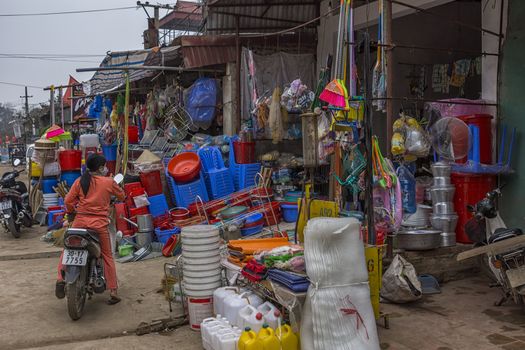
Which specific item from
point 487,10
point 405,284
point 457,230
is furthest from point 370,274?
point 487,10

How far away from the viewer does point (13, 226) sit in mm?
10766

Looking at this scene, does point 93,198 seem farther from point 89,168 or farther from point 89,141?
point 89,141

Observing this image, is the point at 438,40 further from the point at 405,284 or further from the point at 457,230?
the point at 405,284

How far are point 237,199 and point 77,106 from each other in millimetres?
15639

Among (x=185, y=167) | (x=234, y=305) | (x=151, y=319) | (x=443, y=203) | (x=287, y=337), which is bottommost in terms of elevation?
(x=151, y=319)

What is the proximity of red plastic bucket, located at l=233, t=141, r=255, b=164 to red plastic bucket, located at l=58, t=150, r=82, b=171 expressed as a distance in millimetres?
4177

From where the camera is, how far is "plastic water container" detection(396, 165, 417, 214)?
6.54 meters

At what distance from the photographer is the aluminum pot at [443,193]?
268 inches

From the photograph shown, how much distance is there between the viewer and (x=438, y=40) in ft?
36.9

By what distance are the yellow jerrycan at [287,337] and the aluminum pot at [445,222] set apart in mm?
3317

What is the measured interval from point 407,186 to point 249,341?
344cm

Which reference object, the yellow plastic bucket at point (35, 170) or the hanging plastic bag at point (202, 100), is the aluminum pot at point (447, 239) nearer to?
the hanging plastic bag at point (202, 100)

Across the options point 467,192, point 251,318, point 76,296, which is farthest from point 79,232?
point 467,192

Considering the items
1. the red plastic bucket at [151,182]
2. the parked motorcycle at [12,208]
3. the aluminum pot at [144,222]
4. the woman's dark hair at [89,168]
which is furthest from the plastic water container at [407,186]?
the parked motorcycle at [12,208]
